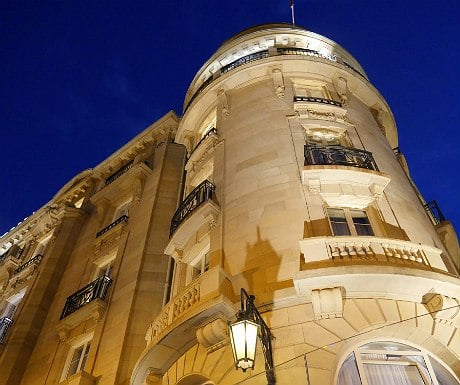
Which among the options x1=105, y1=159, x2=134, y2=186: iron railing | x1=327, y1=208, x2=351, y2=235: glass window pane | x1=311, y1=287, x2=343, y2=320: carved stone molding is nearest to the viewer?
x1=311, y1=287, x2=343, y2=320: carved stone molding

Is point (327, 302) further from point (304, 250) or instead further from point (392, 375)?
point (392, 375)

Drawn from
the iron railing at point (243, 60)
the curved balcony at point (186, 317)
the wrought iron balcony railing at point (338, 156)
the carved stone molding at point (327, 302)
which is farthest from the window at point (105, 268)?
the carved stone molding at point (327, 302)

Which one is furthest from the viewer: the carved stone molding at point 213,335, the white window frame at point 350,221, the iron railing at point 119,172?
the iron railing at point 119,172

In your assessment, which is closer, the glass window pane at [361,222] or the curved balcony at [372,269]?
the curved balcony at [372,269]

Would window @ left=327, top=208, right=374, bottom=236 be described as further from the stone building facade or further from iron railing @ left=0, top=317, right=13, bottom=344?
iron railing @ left=0, top=317, right=13, bottom=344

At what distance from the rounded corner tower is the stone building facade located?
4 cm

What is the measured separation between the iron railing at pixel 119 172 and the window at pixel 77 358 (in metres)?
10.9

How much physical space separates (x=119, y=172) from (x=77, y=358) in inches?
477

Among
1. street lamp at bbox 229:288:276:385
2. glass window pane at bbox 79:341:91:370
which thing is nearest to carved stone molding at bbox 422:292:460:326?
street lamp at bbox 229:288:276:385

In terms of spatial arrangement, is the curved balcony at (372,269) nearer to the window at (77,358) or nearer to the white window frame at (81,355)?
the white window frame at (81,355)

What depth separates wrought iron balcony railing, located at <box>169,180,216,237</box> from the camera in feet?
48.9

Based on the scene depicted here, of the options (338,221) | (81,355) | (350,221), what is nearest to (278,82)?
(338,221)

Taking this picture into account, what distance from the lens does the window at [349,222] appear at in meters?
12.7

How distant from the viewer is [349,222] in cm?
1295
